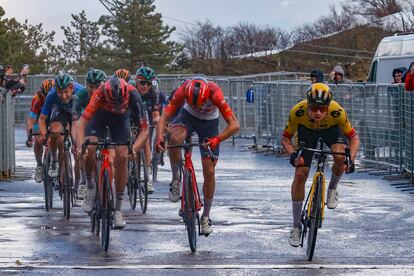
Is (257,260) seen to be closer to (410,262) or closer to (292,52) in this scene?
(410,262)

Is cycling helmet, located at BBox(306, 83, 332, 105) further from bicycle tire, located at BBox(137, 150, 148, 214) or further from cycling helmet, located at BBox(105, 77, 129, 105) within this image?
bicycle tire, located at BBox(137, 150, 148, 214)

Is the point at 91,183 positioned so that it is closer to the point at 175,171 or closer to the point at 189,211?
the point at 175,171

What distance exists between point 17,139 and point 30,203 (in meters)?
18.8

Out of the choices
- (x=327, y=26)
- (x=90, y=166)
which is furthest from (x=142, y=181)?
(x=327, y=26)

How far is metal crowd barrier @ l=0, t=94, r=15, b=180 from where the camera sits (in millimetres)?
22828

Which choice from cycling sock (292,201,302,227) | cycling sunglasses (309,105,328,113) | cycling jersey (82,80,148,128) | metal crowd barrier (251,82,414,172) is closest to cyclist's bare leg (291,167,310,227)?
cycling sock (292,201,302,227)

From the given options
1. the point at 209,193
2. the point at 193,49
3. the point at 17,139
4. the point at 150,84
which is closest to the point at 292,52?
the point at 193,49

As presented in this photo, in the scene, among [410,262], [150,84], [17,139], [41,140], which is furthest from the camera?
[17,139]

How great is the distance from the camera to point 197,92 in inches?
541

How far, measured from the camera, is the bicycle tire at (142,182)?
55.8 ft

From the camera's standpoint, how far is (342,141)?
13398mm

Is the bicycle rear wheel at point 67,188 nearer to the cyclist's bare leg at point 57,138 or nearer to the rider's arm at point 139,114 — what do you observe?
Result: the cyclist's bare leg at point 57,138

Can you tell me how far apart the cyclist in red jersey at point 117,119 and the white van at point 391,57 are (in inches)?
556

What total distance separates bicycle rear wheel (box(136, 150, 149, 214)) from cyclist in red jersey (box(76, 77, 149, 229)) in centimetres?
247
